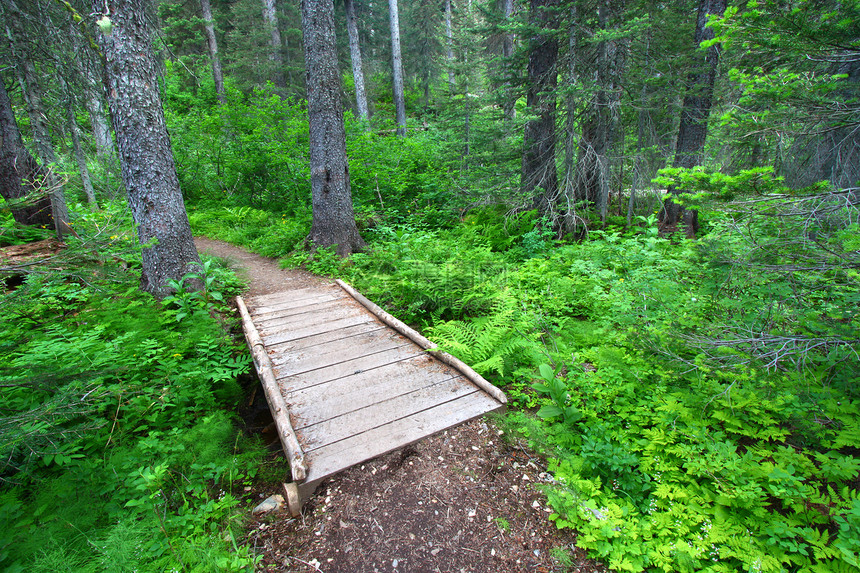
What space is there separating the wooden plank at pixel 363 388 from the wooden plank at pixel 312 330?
48.1 inches

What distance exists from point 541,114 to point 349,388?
6926mm

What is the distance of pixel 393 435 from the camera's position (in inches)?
122

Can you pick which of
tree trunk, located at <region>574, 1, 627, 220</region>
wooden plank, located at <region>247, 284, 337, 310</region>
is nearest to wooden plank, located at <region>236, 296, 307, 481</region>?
wooden plank, located at <region>247, 284, 337, 310</region>

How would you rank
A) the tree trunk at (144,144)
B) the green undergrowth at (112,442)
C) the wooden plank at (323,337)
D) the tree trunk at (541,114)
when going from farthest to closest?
the tree trunk at (541,114) → the tree trunk at (144,144) → the wooden plank at (323,337) → the green undergrowth at (112,442)

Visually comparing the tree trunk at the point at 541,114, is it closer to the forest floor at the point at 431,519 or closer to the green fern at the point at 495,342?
the green fern at the point at 495,342

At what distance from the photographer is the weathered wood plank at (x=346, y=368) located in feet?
12.5

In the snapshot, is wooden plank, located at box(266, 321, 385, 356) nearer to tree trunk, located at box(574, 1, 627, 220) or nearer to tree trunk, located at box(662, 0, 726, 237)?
tree trunk, located at box(574, 1, 627, 220)

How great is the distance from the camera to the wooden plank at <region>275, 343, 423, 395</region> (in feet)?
12.5

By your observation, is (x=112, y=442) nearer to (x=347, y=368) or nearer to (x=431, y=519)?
(x=347, y=368)

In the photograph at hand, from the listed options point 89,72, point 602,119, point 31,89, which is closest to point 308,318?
point 89,72

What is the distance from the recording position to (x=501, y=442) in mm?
3225

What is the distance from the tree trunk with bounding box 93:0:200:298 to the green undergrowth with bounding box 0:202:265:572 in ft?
3.84

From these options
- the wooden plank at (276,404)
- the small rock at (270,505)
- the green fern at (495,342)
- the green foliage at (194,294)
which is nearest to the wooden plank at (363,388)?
the wooden plank at (276,404)

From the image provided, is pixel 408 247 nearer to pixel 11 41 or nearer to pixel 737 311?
pixel 737 311
